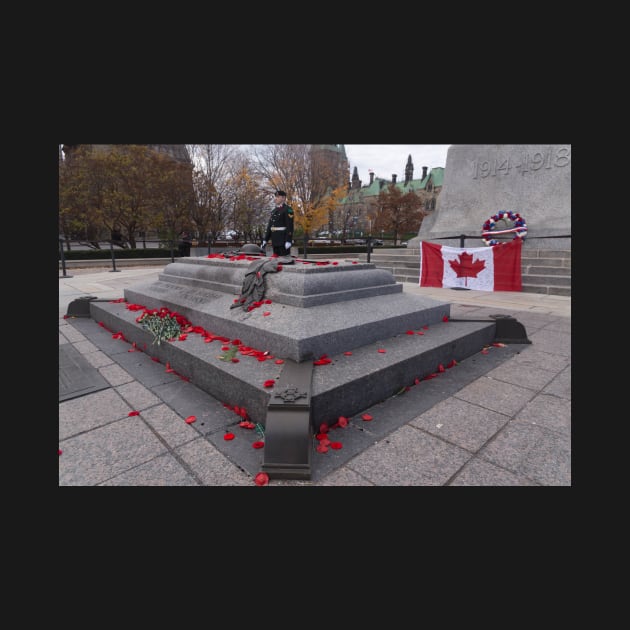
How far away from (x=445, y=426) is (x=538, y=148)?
43.7 feet

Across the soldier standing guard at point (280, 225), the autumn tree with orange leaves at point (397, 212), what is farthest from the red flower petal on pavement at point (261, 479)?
the autumn tree with orange leaves at point (397, 212)

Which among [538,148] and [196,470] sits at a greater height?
[538,148]

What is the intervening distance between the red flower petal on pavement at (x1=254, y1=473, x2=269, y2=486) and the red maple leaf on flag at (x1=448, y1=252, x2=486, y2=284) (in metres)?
9.11

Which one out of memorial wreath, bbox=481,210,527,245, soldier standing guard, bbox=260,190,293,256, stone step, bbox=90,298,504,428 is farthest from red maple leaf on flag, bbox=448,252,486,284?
soldier standing guard, bbox=260,190,293,256

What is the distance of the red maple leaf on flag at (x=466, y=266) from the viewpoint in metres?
9.80

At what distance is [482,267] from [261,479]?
365 inches

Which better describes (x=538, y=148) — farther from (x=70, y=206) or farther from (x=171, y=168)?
(x=70, y=206)

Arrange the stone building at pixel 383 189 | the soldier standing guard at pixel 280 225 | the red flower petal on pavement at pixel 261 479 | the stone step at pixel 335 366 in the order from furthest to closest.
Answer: the stone building at pixel 383 189 → the soldier standing guard at pixel 280 225 → the stone step at pixel 335 366 → the red flower petal on pavement at pixel 261 479

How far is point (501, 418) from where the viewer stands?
3.18 m

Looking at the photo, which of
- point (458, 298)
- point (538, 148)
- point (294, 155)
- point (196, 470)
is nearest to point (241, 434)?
point (196, 470)

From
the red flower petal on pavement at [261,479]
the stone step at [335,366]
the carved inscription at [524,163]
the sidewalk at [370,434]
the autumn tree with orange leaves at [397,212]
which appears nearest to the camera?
the red flower petal on pavement at [261,479]

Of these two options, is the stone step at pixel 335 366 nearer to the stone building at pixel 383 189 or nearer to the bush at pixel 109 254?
the bush at pixel 109 254

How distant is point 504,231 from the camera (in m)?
12.4

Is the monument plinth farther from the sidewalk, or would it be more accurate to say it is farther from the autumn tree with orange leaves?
the autumn tree with orange leaves
